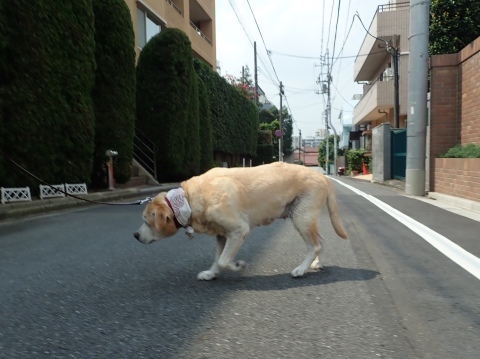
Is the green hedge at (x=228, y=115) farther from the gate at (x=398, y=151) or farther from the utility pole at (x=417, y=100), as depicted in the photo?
the utility pole at (x=417, y=100)

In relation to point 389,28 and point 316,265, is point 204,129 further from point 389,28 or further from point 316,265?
point 316,265

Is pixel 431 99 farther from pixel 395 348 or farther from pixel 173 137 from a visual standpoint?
pixel 395 348

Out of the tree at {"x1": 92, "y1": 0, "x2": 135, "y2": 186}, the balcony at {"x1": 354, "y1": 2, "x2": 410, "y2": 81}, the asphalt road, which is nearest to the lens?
the asphalt road

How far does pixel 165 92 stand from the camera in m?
15.6

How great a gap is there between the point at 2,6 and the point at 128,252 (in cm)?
658

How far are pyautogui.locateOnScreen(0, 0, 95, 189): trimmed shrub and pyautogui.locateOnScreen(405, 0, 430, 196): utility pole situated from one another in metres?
9.35

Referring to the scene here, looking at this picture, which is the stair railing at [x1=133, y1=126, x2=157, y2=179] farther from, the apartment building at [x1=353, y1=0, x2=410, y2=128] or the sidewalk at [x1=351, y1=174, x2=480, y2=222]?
the apartment building at [x1=353, y1=0, x2=410, y2=128]

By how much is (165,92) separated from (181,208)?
1287cm

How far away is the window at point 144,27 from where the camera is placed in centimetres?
1916

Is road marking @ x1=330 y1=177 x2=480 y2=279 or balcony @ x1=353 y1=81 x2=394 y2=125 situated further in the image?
balcony @ x1=353 y1=81 x2=394 y2=125

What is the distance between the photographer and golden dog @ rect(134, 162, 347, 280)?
3.47m

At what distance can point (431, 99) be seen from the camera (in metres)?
12.1

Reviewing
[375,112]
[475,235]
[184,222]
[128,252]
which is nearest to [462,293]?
[184,222]

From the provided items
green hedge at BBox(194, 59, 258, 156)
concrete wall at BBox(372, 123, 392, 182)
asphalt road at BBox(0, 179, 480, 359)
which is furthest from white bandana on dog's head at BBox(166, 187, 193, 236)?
green hedge at BBox(194, 59, 258, 156)
